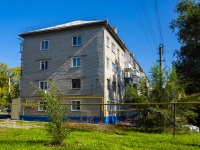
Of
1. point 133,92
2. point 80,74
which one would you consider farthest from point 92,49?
point 133,92

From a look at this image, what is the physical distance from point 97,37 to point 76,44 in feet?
8.97

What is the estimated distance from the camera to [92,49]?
27.0 m

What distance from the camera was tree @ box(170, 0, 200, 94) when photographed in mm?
23500

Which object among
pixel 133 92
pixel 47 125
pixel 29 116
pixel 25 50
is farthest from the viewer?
pixel 25 50

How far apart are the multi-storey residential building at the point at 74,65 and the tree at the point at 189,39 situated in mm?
7083

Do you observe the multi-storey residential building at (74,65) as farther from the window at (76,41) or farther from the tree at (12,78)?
the tree at (12,78)

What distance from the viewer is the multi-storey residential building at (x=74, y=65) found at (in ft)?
86.2

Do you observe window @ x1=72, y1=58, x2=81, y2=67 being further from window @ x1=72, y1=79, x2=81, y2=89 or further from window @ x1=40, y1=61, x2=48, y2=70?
window @ x1=40, y1=61, x2=48, y2=70

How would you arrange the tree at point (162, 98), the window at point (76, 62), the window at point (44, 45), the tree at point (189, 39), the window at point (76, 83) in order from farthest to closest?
the window at point (44, 45) → the window at point (76, 62) → the window at point (76, 83) → the tree at point (189, 39) → the tree at point (162, 98)

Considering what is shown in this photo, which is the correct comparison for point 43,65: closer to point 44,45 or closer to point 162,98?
point 44,45

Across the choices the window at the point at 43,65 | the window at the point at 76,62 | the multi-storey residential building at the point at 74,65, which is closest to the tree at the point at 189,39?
the multi-storey residential building at the point at 74,65

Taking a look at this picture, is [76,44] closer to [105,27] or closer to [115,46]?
[105,27]

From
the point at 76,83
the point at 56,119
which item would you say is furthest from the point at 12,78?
the point at 56,119

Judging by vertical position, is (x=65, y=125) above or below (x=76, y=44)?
below
